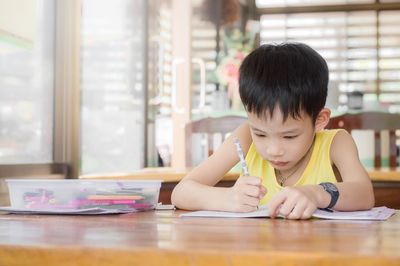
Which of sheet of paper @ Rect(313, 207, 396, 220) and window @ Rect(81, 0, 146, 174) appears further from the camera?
window @ Rect(81, 0, 146, 174)

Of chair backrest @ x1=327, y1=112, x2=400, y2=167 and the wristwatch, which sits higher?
chair backrest @ x1=327, y1=112, x2=400, y2=167

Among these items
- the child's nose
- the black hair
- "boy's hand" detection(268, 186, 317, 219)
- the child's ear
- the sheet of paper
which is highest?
the black hair

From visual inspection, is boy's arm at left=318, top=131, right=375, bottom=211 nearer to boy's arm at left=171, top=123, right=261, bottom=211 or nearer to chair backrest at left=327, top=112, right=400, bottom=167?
boy's arm at left=171, top=123, right=261, bottom=211

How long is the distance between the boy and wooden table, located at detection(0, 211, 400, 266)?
28 cm

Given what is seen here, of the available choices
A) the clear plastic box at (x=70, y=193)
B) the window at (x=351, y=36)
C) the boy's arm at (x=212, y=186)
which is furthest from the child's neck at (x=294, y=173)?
the window at (x=351, y=36)

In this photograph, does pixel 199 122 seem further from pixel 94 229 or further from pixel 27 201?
pixel 94 229

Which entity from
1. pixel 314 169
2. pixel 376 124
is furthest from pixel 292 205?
pixel 376 124

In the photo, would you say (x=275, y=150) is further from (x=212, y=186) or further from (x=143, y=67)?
(x=143, y=67)

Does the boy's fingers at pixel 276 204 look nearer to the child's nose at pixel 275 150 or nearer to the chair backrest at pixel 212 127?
the child's nose at pixel 275 150

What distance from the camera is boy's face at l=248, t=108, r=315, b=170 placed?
133cm

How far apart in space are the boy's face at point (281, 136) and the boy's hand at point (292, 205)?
0.28m

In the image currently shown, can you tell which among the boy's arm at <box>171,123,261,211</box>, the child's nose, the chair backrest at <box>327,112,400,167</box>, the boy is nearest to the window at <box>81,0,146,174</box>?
the chair backrest at <box>327,112,400,167</box>

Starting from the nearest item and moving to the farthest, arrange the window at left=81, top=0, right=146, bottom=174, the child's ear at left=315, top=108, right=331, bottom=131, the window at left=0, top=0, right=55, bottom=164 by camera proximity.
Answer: the child's ear at left=315, top=108, right=331, bottom=131
the window at left=0, top=0, right=55, bottom=164
the window at left=81, top=0, right=146, bottom=174

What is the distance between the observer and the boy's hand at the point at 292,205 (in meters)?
1.03
